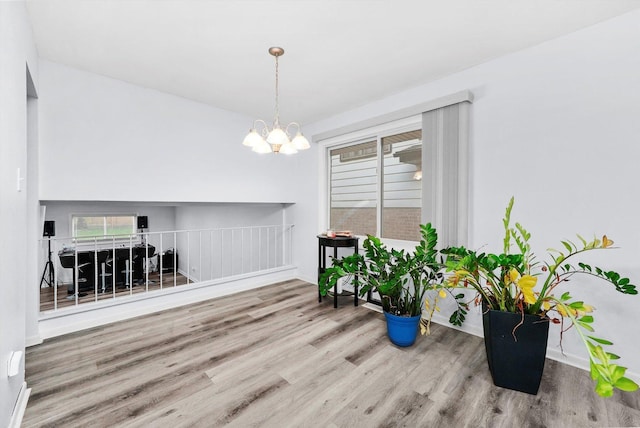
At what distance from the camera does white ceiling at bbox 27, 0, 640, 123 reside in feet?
5.83

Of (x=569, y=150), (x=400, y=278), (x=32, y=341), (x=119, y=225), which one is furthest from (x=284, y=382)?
(x=119, y=225)

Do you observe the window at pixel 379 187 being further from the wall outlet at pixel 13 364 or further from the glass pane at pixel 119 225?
the glass pane at pixel 119 225

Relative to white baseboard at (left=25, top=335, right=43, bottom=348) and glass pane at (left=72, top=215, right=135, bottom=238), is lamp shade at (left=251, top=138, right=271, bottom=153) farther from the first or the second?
glass pane at (left=72, top=215, right=135, bottom=238)

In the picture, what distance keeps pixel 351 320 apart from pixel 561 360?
171 centimetres

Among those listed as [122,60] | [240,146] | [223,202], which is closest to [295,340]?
[223,202]

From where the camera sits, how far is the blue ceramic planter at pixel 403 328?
2246 millimetres

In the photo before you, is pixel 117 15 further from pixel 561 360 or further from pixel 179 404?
pixel 561 360

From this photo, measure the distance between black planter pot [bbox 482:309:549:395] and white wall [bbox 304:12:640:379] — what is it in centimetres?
66

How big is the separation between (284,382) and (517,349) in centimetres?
155

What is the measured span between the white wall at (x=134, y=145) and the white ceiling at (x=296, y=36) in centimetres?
23

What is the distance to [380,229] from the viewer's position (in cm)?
339

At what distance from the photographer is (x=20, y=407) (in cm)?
154

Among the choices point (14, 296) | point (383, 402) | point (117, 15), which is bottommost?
point (383, 402)

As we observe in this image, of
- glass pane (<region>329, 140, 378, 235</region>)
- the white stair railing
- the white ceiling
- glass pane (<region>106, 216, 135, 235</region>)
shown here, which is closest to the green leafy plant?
glass pane (<region>329, 140, 378, 235</region>)
